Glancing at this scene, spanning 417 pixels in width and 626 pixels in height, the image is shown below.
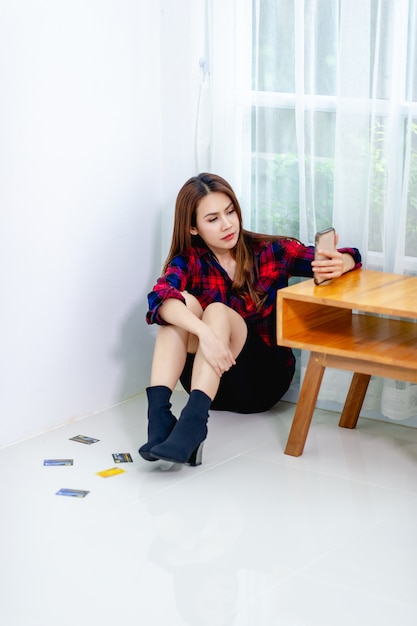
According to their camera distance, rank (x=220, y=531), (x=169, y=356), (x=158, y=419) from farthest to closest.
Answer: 1. (x=169, y=356)
2. (x=158, y=419)
3. (x=220, y=531)

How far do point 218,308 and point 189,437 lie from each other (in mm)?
444

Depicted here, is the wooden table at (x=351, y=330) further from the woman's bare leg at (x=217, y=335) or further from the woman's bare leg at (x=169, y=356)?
the woman's bare leg at (x=169, y=356)

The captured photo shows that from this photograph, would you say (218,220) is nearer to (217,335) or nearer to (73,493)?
(217,335)

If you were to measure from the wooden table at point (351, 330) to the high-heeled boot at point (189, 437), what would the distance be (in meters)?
0.30

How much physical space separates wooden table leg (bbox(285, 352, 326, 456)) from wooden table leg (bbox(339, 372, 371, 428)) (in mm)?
234

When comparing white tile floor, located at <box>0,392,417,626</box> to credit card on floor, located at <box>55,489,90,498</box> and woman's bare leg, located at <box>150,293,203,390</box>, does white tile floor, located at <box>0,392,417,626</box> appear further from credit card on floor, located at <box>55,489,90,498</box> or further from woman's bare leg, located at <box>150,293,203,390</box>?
woman's bare leg, located at <box>150,293,203,390</box>

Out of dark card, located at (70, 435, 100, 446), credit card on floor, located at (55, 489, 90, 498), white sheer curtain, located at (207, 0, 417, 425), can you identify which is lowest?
dark card, located at (70, 435, 100, 446)

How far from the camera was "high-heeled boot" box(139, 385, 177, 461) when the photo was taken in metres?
2.69

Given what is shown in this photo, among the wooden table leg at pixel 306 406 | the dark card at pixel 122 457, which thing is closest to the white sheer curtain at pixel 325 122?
the wooden table leg at pixel 306 406

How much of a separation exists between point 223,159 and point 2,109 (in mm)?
831

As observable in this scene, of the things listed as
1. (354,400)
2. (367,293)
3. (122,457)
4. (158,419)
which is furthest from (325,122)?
(122,457)

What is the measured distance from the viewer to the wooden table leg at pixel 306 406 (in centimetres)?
280

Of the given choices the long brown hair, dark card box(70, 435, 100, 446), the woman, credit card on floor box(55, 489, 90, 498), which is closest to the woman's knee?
the woman

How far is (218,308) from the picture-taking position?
2879 millimetres
